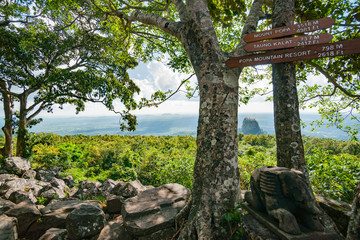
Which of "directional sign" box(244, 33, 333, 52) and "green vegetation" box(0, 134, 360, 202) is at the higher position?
"directional sign" box(244, 33, 333, 52)

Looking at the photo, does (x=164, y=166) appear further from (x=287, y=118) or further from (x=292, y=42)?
(x=292, y=42)

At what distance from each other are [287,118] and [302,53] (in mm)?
1026

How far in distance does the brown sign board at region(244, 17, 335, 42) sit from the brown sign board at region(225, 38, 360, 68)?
0.30 metres

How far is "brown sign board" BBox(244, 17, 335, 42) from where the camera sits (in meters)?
2.56

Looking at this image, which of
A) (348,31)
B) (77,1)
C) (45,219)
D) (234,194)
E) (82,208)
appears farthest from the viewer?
(77,1)

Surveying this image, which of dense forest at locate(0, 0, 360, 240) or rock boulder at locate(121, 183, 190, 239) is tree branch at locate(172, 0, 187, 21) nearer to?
dense forest at locate(0, 0, 360, 240)

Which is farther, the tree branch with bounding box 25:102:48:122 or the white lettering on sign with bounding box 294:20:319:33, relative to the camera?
the tree branch with bounding box 25:102:48:122

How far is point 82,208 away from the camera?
3.34 metres

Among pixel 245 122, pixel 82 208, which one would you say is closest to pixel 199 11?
pixel 82 208

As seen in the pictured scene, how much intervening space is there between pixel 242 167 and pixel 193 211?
467cm

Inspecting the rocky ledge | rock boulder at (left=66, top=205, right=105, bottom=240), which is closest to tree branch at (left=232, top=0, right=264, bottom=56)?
the rocky ledge

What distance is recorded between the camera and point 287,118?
3.02m

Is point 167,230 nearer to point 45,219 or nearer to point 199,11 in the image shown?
point 45,219

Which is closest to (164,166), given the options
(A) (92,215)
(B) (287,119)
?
(A) (92,215)
